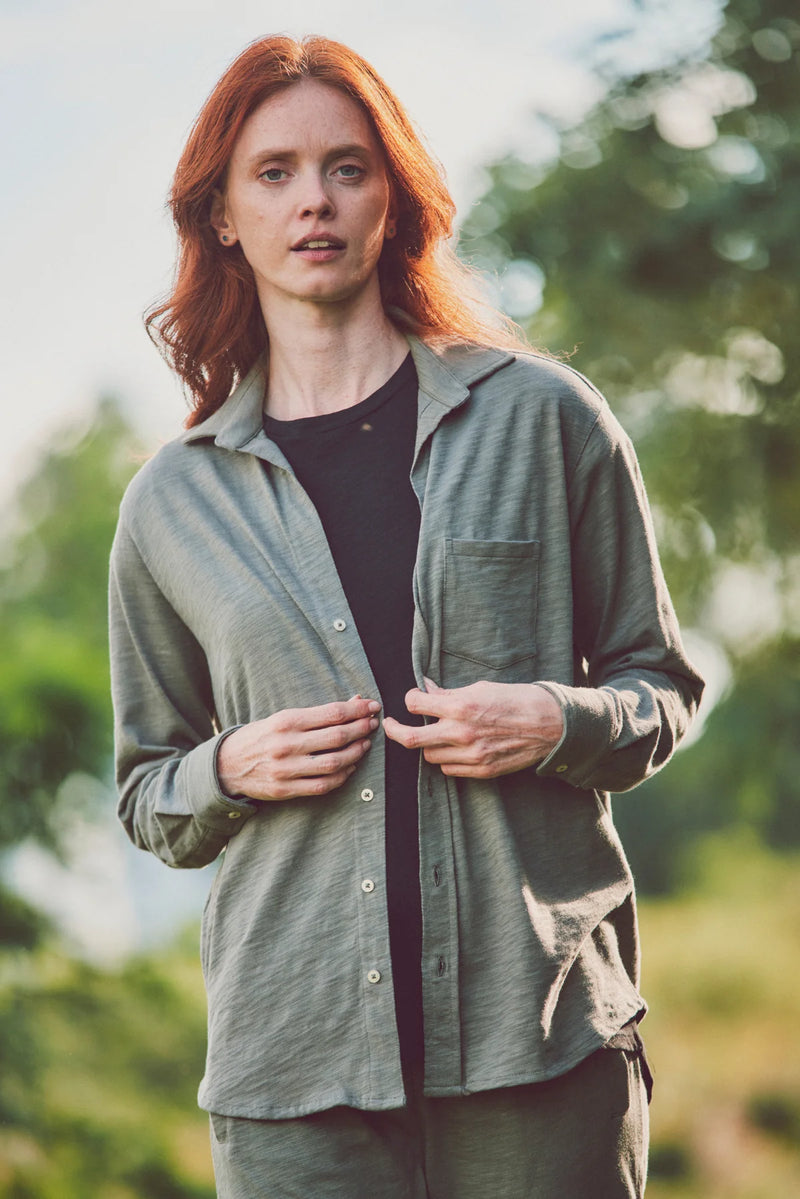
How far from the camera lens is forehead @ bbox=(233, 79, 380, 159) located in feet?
7.06

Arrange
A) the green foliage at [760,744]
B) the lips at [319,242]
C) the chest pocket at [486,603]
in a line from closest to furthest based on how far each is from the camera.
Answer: the chest pocket at [486,603]
the lips at [319,242]
the green foliage at [760,744]

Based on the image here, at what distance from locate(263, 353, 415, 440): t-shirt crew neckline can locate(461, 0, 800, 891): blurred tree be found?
4285 millimetres

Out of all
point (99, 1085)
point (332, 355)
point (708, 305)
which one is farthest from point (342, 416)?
point (99, 1085)

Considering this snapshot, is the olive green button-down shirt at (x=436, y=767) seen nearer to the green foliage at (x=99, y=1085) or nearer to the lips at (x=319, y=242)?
the lips at (x=319, y=242)

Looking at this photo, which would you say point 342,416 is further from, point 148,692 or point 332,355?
point 148,692

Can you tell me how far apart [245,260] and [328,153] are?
30 centimetres

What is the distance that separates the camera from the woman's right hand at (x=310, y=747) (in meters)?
1.96

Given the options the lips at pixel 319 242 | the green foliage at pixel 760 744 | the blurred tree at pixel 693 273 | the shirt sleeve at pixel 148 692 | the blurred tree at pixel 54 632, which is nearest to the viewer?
the lips at pixel 319 242

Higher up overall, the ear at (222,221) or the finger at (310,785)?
the ear at (222,221)

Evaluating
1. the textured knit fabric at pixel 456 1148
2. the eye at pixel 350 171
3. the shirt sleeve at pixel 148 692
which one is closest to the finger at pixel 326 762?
the shirt sleeve at pixel 148 692

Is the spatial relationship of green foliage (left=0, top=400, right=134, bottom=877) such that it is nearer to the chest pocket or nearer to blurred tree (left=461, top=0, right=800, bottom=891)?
blurred tree (left=461, top=0, right=800, bottom=891)

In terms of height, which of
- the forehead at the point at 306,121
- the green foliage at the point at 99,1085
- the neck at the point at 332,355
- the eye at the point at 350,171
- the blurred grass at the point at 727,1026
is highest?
the forehead at the point at 306,121

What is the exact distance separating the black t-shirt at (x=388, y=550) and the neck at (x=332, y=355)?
3 centimetres

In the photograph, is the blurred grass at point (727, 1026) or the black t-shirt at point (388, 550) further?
the blurred grass at point (727, 1026)
